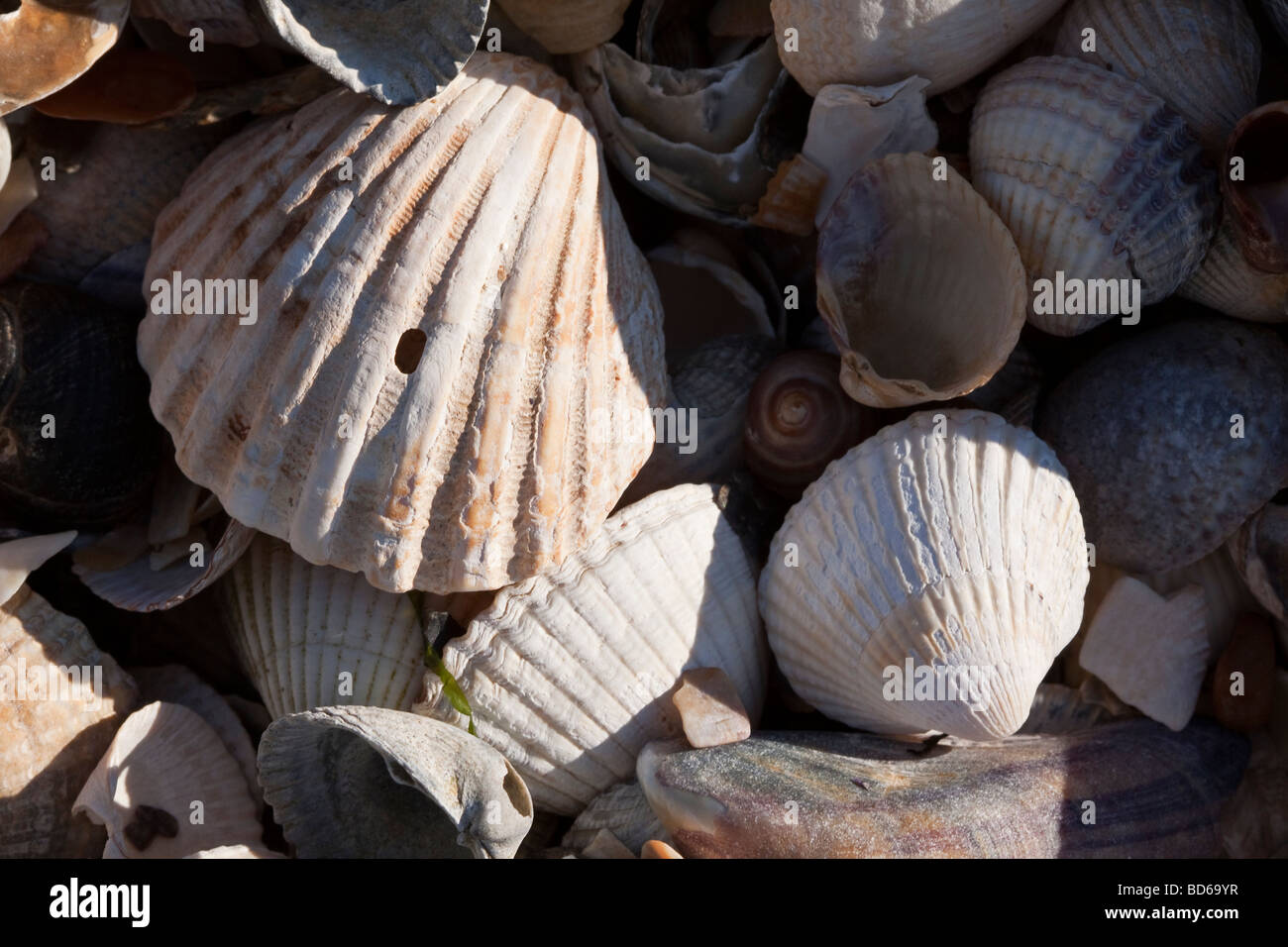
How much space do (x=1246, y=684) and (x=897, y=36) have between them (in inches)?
41.8

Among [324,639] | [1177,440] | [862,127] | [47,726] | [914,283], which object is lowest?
[47,726]

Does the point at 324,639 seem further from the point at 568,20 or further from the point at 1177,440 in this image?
the point at 1177,440

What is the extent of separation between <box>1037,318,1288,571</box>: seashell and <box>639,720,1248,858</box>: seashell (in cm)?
29

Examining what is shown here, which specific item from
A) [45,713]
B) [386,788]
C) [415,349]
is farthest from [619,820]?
[45,713]

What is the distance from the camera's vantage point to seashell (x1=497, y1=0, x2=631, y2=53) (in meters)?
1.73

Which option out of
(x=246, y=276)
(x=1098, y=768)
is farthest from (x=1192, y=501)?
(x=246, y=276)

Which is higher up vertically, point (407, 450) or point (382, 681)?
point (407, 450)

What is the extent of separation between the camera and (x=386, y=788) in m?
1.67

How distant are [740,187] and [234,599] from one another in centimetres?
101

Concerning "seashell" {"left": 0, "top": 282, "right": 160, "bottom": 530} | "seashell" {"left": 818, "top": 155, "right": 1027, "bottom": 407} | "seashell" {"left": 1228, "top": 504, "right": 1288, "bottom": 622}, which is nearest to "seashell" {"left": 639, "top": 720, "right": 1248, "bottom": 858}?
"seashell" {"left": 1228, "top": 504, "right": 1288, "bottom": 622}

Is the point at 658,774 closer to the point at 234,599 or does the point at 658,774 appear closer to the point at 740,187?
the point at 234,599

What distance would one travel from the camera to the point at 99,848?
1.67m

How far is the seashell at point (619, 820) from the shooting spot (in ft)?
5.32

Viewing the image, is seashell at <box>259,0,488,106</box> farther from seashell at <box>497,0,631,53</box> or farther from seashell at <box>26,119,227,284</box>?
seashell at <box>26,119,227,284</box>
